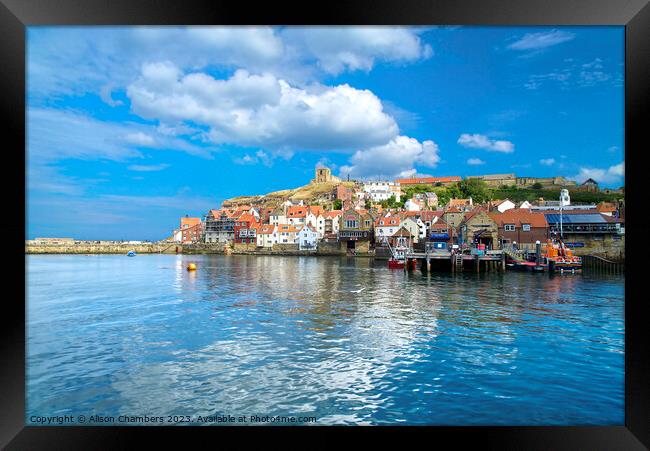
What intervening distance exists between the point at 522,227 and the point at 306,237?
2536 centimetres

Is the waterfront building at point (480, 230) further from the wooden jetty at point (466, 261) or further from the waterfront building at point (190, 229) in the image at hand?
the waterfront building at point (190, 229)

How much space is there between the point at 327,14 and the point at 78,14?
2021mm

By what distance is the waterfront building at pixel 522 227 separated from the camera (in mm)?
28250

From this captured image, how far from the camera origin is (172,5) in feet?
10.8

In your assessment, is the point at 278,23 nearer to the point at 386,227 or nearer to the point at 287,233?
the point at 386,227

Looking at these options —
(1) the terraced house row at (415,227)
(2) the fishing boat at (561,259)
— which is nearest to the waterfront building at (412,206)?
(1) the terraced house row at (415,227)

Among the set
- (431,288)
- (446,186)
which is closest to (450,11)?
(431,288)

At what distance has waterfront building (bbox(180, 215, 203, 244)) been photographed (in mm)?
59312

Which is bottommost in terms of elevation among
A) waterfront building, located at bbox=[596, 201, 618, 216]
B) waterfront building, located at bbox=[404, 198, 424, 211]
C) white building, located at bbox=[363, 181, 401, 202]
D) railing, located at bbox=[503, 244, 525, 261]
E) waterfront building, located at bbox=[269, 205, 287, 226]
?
railing, located at bbox=[503, 244, 525, 261]

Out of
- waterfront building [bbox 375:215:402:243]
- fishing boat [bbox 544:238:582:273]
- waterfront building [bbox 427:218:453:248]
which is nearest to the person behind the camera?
fishing boat [bbox 544:238:582:273]

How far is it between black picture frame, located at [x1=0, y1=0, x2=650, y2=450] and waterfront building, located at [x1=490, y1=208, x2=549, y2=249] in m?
27.1

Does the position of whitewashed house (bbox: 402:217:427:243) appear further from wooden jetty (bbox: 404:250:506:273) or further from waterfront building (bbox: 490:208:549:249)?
wooden jetty (bbox: 404:250:506:273)

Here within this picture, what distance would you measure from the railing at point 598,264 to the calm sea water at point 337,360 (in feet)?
48.7

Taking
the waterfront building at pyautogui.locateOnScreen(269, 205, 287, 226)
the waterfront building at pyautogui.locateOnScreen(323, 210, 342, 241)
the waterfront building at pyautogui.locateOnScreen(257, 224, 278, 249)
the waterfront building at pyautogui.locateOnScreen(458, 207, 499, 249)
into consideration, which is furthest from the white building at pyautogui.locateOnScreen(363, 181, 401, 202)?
the waterfront building at pyautogui.locateOnScreen(458, 207, 499, 249)
